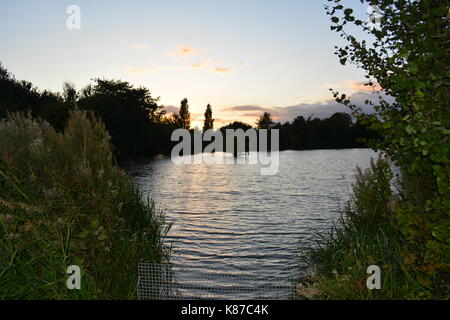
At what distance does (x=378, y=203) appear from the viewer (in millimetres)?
7969

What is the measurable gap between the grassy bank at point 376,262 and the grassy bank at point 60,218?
258 centimetres

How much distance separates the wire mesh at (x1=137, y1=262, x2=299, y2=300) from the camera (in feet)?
20.5

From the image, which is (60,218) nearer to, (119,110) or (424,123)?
(424,123)

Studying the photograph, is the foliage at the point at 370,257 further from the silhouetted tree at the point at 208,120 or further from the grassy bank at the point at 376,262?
the silhouetted tree at the point at 208,120

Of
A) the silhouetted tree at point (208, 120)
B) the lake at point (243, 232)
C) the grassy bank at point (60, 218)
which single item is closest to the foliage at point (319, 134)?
the silhouetted tree at point (208, 120)

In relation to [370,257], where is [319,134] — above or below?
above

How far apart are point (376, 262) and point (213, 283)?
135 inches

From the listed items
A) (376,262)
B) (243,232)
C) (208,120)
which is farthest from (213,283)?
(208,120)

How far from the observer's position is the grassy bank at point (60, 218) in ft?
15.8

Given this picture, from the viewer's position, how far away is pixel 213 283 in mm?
7797

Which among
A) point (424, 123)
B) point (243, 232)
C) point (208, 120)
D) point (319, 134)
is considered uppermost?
point (208, 120)

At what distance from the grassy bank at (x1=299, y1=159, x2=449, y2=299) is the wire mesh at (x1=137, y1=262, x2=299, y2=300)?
80cm
